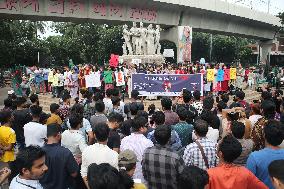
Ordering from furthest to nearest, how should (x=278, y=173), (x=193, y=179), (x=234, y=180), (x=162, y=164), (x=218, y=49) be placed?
(x=218, y=49) → (x=162, y=164) → (x=234, y=180) → (x=193, y=179) → (x=278, y=173)

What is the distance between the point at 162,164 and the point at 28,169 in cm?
161

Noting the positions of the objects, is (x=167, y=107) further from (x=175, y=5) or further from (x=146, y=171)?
(x=175, y=5)

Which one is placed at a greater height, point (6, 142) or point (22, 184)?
point (22, 184)

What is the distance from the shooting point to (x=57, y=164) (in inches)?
177

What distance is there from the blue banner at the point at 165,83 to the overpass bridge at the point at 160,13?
32.0 feet

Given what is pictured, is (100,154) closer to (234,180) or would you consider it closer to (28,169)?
(28,169)

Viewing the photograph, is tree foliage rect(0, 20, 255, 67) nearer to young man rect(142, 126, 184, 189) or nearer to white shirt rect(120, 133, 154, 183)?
white shirt rect(120, 133, 154, 183)

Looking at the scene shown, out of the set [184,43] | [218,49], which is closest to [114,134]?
[184,43]

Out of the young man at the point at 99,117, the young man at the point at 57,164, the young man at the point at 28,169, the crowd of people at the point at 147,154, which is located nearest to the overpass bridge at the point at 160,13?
the young man at the point at 99,117

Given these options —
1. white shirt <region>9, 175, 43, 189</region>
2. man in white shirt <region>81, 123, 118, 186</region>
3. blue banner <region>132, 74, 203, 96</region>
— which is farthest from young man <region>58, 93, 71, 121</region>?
blue banner <region>132, 74, 203, 96</region>

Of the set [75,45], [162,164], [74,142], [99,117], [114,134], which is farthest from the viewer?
[75,45]

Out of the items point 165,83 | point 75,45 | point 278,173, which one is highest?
point 75,45

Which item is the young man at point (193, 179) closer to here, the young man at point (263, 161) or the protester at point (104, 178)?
the protester at point (104, 178)

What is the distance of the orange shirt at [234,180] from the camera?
356 cm
